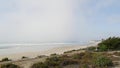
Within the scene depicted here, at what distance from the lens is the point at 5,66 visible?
20781mm

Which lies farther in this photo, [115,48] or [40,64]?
[115,48]

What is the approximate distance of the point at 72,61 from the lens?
22609mm

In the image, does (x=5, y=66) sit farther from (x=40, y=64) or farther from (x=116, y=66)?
(x=116, y=66)

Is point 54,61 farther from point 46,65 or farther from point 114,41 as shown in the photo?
point 114,41

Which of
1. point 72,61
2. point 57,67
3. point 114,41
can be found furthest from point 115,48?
point 57,67

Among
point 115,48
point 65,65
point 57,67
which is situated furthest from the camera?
point 115,48

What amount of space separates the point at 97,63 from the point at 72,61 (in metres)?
2.52

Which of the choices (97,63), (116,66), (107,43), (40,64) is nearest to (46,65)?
(40,64)

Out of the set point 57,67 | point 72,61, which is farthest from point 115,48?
point 57,67

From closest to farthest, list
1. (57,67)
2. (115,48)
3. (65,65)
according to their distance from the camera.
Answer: (57,67)
(65,65)
(115,48)

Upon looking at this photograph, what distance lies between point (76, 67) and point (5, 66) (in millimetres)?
5381

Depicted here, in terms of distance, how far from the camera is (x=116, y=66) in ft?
70.5

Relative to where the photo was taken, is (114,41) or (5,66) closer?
(5,66)

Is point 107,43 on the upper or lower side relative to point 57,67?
upper
